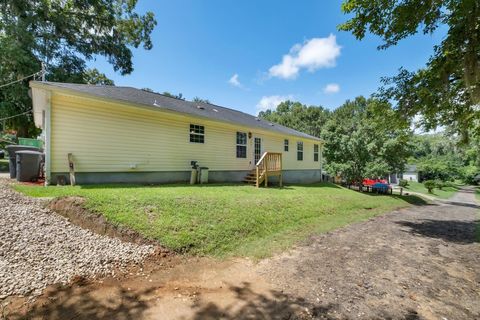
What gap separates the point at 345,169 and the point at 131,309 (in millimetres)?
16427

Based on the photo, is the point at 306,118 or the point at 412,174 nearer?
the point at 306,118

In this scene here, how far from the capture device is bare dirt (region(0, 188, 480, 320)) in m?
2.78

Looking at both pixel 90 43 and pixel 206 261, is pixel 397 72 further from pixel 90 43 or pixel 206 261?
pixel 90 43

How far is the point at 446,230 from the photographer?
7789mm

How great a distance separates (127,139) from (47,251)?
18.7 ft

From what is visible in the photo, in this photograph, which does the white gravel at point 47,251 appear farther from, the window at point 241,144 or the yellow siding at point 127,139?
the window at point 241,144

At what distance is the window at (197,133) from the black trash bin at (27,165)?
5603 mm

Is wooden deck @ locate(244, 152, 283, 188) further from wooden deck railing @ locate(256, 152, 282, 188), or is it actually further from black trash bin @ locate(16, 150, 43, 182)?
black trash bin @ locate(16, 150, 43, 182)

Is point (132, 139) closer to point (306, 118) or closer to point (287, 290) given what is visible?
point (287, 290)

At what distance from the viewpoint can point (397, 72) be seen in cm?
791

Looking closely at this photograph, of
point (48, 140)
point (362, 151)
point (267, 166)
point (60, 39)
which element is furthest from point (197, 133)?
point (60, 39)

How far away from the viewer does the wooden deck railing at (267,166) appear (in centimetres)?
1165

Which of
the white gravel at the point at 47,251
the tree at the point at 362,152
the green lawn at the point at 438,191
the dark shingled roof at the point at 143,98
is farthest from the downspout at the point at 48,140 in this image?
the green lawn at the point at 438,191

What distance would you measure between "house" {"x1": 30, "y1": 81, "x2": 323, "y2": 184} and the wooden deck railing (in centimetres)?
5
